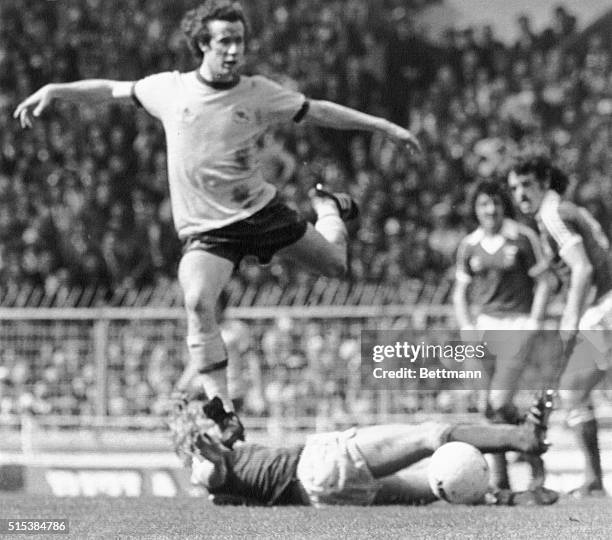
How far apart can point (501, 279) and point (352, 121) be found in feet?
7.40

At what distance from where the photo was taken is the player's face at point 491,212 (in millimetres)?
8766

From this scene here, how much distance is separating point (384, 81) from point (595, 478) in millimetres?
9613

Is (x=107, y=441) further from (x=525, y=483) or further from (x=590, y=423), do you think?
(x=590, y=423)

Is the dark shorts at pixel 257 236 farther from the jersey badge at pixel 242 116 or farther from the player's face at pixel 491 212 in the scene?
the player's face at pixel 491 212

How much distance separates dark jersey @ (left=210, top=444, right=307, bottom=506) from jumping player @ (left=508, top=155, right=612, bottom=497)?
192 cm

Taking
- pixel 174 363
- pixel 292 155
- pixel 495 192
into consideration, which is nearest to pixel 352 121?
pixel 495 192

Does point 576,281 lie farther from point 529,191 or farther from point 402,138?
point 402,138

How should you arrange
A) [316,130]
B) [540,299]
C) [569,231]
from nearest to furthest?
[569,231]
[540,299]
[316,130]

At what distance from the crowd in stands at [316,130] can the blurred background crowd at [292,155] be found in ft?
0.08

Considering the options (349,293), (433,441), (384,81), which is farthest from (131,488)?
(384,81)

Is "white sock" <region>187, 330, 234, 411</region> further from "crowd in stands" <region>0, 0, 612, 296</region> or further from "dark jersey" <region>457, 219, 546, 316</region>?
"crowd in stands" <region>0, 0, 612, 296</region>

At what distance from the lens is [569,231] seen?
7605mm

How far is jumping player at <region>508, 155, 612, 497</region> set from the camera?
7520mm

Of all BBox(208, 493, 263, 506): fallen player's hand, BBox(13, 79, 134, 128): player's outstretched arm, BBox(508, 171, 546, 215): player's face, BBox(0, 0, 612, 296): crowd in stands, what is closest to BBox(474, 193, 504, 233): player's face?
BBox(508, 171, 546, 215): player's face
